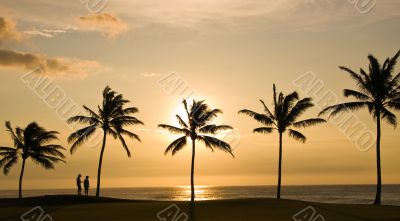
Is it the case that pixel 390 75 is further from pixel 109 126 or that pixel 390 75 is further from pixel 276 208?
pixel 109 126

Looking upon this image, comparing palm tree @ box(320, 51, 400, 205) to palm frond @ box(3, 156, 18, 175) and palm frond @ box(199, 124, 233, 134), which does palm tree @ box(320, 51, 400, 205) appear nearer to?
palm frond @ box(199, 124, 233, 134)

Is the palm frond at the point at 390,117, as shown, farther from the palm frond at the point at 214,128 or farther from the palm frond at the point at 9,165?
the palm frond at the point at 9,165


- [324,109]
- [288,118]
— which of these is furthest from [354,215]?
[288,118]

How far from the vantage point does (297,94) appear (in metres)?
52.3

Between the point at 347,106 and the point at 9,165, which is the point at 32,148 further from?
the point at 347,106

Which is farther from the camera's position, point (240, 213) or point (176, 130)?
point (176, 130)

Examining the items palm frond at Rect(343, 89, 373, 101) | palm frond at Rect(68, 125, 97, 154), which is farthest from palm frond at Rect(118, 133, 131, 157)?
palm frond at Rect(343, 89, 373, 101)

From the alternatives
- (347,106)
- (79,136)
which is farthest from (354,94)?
(79,136)

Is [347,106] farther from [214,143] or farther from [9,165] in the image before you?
[9,165]

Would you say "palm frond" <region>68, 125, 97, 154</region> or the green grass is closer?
the green grass

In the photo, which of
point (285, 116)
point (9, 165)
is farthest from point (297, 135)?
point (9, 165)

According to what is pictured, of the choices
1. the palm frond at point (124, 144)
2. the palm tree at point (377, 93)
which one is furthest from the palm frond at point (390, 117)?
the palm frond at point (124, 144)

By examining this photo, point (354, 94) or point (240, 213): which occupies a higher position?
point (354, 94)

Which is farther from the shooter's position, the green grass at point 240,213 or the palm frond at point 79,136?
the palm frond at point 79,136
